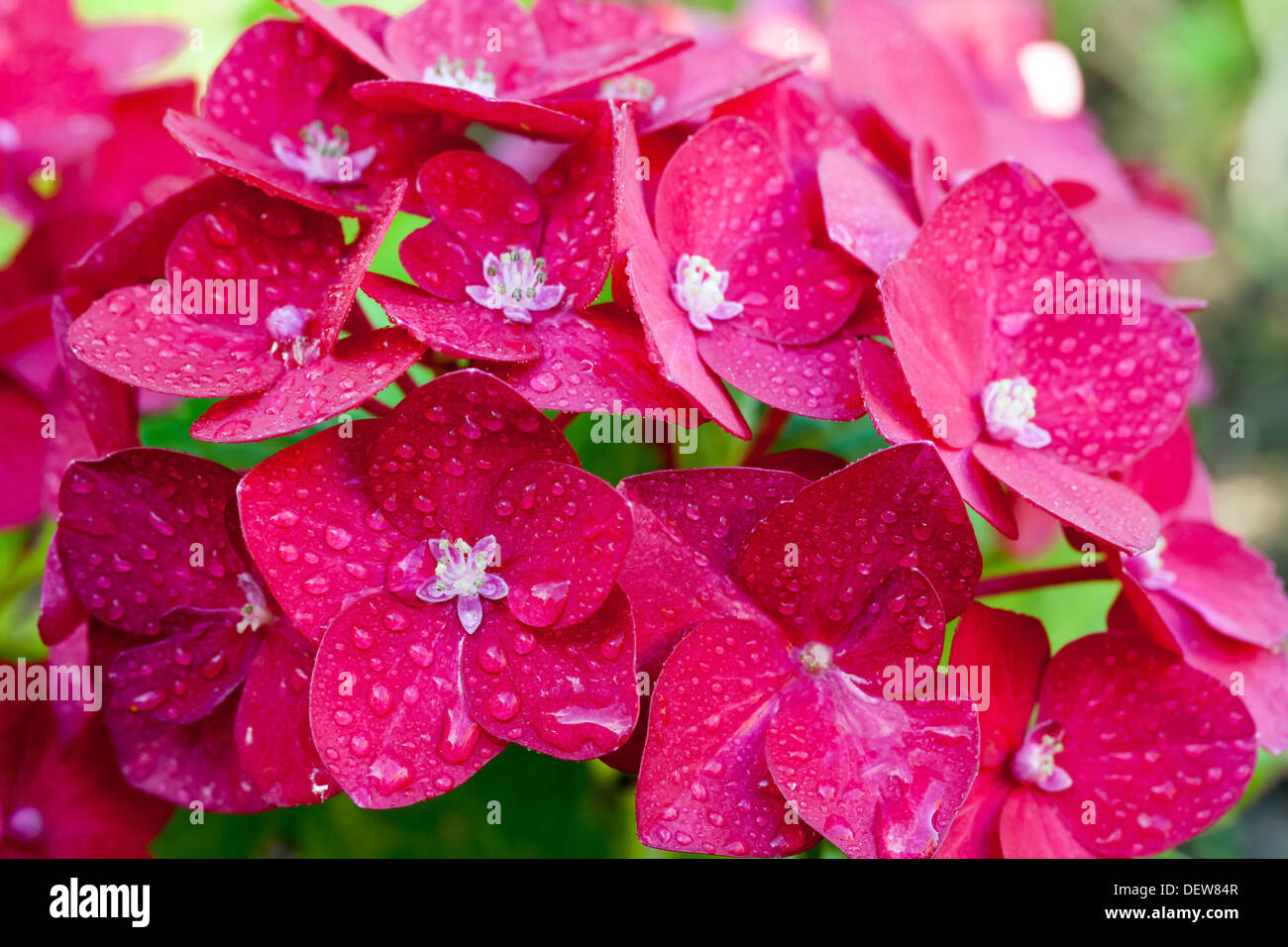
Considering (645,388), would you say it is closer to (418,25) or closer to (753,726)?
(753,726)

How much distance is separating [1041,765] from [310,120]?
74 centimetres

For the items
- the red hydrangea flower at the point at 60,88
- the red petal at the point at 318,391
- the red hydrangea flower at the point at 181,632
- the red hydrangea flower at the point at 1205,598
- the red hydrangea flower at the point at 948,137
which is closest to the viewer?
the red petal at the point at 318,391

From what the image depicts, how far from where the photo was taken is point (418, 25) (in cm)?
88

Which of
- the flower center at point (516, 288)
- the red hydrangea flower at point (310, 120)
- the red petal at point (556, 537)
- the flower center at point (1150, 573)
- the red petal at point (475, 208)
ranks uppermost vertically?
the red hydrangea flower at point (310, 120)

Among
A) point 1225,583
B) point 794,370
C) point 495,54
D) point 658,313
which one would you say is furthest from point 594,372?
point 1225,583

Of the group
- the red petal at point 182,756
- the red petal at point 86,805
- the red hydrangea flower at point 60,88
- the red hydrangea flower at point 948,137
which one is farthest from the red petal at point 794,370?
the red hydrangea flower at point 60,88

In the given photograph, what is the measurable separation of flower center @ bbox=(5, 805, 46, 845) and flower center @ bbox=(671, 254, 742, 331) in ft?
2.22

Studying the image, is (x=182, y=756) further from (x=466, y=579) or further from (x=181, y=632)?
(x=466, y=579)

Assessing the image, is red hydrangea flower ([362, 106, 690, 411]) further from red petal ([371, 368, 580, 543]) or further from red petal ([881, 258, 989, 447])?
red petal ([881, 258, 989, 447])

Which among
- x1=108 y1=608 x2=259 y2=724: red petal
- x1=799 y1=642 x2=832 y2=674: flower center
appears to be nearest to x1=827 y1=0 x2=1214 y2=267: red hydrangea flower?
x1=799 y1=642 x2=832 y2=674: flower center

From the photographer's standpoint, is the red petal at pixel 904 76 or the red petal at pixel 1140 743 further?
the red petal at pixel 904 76

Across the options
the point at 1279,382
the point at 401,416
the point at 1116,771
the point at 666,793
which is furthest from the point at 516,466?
the point at 1279,382

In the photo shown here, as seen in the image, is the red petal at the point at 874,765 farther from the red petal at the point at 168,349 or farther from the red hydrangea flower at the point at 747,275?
the red petal at the point at 168,349

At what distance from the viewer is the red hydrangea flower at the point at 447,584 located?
660mm
